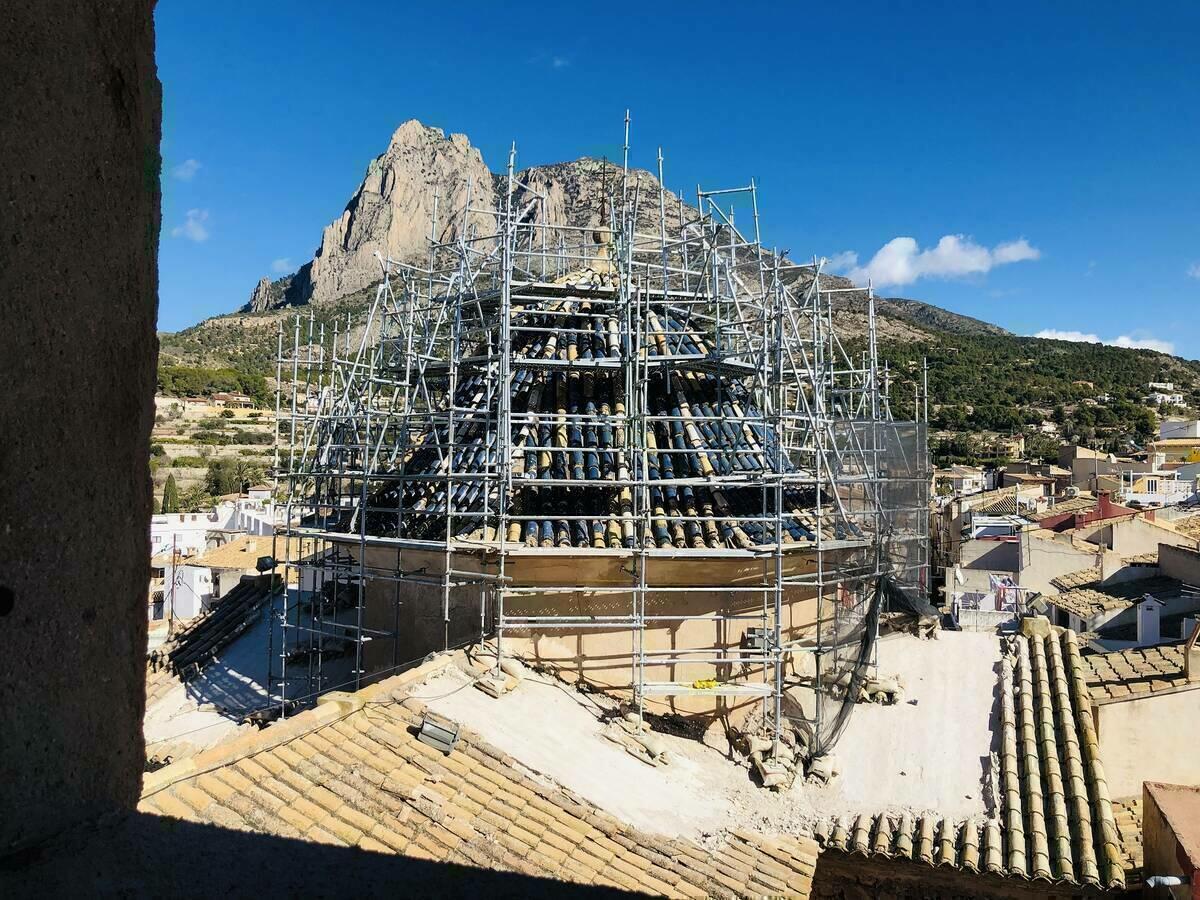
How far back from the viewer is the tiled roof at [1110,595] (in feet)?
73.0

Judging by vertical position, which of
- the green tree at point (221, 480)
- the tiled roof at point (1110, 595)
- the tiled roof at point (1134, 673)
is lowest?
the tiled roof at point (1110, 595)

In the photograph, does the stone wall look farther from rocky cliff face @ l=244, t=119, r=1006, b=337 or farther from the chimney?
rocky cliff face @ l=244, t=119, r=1006, b=337

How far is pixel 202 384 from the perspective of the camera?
2461 inches

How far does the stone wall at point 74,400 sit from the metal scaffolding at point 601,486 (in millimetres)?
7058

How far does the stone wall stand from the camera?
1850mm

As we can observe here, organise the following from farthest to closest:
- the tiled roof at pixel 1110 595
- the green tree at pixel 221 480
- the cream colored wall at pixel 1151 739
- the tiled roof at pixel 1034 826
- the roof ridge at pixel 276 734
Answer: the green tree at pixel 221 480 → the tiled roof at pixel 1110 595 → the cream colored wall at pixel 1151 739 → the tiled roof at pixel 1034 826 → the roof ridge at pixel 276 734

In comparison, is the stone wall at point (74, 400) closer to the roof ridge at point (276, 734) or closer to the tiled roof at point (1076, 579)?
the roof ridge at point (276, 734)

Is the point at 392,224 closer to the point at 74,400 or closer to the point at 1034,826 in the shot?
the point at 1034,826

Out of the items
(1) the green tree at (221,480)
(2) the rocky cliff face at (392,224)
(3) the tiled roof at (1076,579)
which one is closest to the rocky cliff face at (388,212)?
(2) the rocky cliff face at (392,224)

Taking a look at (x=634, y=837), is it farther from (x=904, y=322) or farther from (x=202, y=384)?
(x=904, y=322)

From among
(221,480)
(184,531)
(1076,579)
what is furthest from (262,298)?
(1076,579)

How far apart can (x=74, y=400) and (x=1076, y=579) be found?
95.7 ft

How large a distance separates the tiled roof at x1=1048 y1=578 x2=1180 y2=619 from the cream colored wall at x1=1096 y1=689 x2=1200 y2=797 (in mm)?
10793

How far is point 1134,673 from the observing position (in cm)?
1371
